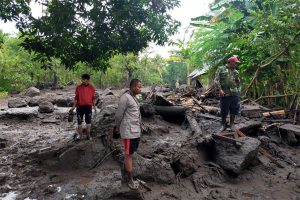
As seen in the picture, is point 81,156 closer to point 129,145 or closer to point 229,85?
point 129,145

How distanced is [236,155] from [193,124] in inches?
95.3

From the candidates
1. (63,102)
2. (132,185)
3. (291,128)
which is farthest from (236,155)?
(63,102)

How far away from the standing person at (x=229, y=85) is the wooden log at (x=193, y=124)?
0.97m

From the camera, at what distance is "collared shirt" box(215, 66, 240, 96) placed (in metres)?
7.64

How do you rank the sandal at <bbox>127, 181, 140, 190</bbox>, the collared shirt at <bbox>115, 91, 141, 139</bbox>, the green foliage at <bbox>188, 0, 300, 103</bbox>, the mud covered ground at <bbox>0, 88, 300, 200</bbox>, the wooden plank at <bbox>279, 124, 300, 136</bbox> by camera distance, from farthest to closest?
the green foliage at <bbox>188, 0, 300, 103</bbox>
the wooden plank at <bbox>279, 124, 300, 136</bbox>
the mud covered ground at <bbox>0, 88, 300, 200</bbox>
the sandal at <bbox>127, 181, 140, 190</bbox>
the collared shirt at <bbox>115, 91, 141, 139</bbox>

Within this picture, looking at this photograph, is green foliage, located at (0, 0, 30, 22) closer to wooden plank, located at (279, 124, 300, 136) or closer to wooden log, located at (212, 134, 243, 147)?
wooden log, located at (212, 134, 243, 147)

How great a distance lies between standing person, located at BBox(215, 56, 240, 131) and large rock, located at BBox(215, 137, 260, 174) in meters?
0.97

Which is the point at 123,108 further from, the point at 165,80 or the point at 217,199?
the point at 165,80

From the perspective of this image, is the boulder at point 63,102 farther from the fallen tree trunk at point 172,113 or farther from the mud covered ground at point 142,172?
the mud covered ground at point 142,172

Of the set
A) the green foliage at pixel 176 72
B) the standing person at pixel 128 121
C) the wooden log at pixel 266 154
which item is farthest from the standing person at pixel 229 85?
the green foliage at pixel 176 72

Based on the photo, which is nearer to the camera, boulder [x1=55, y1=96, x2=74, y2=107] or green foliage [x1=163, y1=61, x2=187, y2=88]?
boulder [x1=55, y1=96, x2=74, y2=107]

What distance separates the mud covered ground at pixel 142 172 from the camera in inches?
224

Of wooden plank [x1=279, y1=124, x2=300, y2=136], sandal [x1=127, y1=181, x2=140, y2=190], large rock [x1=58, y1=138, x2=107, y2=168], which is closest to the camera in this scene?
sandal [x1=127, y1=181, x2=140, y2=190]

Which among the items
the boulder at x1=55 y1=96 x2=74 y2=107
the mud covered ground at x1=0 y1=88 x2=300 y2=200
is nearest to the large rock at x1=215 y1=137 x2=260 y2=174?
the mud covered ground at x1=0 y1=88 x2=300 y2=200
